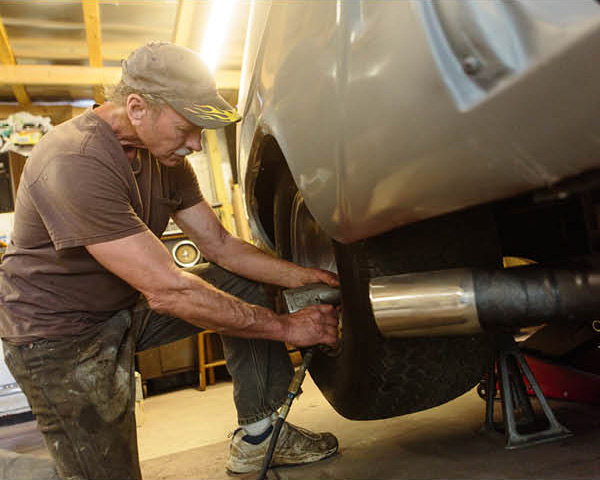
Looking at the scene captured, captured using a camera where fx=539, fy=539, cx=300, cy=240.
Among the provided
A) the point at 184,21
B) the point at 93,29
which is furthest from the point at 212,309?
the point at 93,29

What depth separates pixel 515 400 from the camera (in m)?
1.47

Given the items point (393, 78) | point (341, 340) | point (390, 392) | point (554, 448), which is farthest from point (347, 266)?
point (554, 448)

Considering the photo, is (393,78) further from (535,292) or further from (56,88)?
(56,88)

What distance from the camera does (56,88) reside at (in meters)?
4.70

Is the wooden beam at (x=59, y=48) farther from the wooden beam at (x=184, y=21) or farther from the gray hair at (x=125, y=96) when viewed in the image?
the gray hair at (x=125, y=96)

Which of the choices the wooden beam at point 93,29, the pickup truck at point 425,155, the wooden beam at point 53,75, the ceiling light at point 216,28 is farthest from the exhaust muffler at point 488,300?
the wooden beam at point 53,75

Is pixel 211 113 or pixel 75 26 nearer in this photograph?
pixel 211 113

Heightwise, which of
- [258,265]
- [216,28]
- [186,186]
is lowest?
[258,265]

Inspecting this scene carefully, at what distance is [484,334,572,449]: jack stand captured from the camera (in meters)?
1.29

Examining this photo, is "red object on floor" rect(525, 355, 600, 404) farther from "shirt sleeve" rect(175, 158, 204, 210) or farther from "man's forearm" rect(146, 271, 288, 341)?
"shirt sleeve" rect(175, 158, 204, 210)

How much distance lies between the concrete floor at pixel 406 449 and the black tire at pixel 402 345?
0.59 feet

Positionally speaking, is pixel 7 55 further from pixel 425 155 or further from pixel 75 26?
pixel 425 155

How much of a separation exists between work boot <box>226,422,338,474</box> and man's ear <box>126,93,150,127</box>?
0.88m

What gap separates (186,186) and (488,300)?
1.01 m
